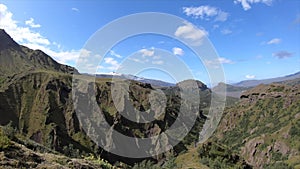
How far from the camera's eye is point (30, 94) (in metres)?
183

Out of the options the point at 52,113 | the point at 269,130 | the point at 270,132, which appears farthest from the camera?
the point at 52,113

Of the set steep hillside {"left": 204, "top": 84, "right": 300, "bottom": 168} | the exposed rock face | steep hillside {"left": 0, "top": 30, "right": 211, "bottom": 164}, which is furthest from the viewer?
steep hillside {"left": 0, "top": 30, "right": 211, "bottom": 164}

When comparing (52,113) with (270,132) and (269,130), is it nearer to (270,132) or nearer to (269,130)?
(270,132)

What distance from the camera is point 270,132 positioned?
15162 cm

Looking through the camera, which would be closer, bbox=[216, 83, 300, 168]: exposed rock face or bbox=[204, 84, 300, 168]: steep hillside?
bbox=[204, 84, 300, 168]: steep hillside

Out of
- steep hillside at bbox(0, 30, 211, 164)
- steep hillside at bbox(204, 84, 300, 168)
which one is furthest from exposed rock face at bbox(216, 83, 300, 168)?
steep hillside at bbox(0, 30, 211, 164)

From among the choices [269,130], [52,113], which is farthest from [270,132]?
[52,113]

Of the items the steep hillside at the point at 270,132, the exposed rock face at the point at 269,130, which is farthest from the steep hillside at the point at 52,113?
the steep hillside at the point at 270,132

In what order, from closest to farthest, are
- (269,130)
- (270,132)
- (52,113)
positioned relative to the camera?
(270,132) → (269,130) → (52,113)

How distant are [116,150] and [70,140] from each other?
81.6 ft

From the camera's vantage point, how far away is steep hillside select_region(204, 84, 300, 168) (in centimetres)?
12900

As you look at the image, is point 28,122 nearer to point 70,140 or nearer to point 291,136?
point 70,140

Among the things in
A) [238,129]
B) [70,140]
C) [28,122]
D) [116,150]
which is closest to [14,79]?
[28,122]

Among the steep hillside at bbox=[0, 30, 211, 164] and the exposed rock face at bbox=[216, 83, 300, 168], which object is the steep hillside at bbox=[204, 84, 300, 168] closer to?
the exposed rock face at bbox=[216, 83, 300, 168]
